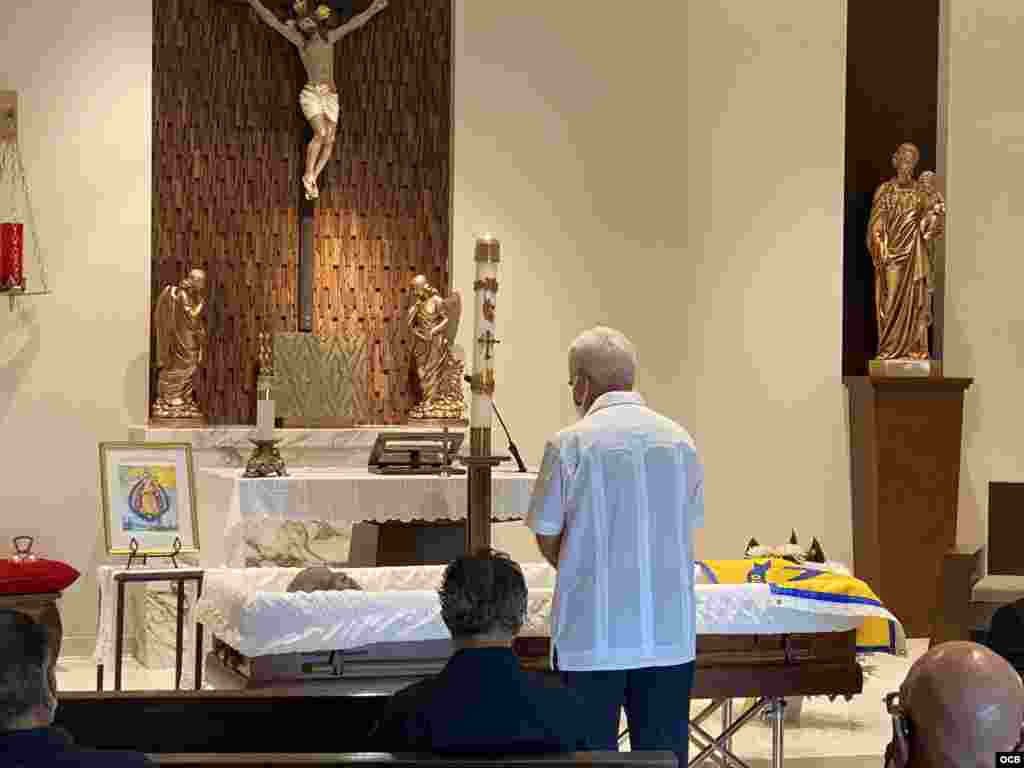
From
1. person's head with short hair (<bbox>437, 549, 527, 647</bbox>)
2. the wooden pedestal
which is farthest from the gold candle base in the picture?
person's head with short hair (<bbox>437, 549, 527, 647</bbox>)

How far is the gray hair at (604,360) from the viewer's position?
13.7 feet

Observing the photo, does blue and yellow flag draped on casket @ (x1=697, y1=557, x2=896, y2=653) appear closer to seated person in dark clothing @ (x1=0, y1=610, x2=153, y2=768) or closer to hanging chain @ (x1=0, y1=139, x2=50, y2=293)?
seated person in dark clothing @ (x1=0, y1=610, x2=153, y2=768)

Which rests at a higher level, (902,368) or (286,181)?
(286,181)

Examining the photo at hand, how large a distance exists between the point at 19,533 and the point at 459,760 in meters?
6.49

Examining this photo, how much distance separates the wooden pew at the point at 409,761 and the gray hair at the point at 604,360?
129 centimetres

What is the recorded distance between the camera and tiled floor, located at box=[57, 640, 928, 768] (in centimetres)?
646

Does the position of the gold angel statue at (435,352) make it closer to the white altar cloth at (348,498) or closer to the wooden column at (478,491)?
the white altar cloth at (348,498)

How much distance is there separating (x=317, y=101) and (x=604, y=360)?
229 inches

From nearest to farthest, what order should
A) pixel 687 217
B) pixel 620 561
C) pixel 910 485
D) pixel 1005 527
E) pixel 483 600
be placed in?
A: pixel 483 600, pixel 620 561, pixel 1005 527, pixel 910 485, pixel 687 217

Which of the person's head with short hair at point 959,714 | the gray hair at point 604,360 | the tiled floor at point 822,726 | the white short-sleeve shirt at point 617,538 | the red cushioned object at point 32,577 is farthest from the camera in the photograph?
the red cushioned object at point 32,577

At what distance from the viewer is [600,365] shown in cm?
416

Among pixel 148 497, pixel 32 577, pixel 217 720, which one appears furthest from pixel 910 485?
pixel 217 720

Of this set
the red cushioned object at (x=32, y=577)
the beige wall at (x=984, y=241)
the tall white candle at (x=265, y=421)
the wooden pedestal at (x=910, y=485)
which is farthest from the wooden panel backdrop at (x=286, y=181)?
the beige wall at (x=984, y=241)

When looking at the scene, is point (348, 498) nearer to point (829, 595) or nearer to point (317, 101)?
point (317, 101)
